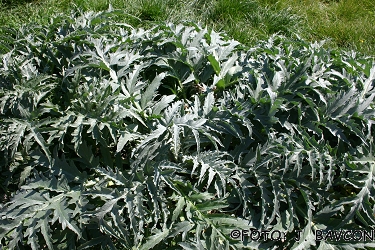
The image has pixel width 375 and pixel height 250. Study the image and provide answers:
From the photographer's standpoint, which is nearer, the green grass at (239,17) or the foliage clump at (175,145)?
the foliage clump at (175,145)

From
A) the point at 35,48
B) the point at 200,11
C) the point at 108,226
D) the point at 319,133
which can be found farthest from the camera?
the point at 200,11

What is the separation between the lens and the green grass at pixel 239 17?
470cm

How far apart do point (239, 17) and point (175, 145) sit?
304 centimetres

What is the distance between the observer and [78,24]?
308cm

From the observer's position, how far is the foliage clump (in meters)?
2.37

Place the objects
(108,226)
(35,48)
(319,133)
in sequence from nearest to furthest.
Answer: (108,226), (319,133), (35,48)

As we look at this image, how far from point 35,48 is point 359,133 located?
2.41 m

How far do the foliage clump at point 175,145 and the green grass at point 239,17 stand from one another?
1.72m

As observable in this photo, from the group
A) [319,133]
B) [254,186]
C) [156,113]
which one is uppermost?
[156,113]

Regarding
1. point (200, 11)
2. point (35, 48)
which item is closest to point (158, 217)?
point (35, 48)

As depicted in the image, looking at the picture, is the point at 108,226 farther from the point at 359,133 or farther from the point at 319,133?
the point at 359,133

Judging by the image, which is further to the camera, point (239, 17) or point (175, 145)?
point (239, 17)

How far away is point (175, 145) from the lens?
2.31 meters

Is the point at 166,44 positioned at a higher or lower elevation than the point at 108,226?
higher
